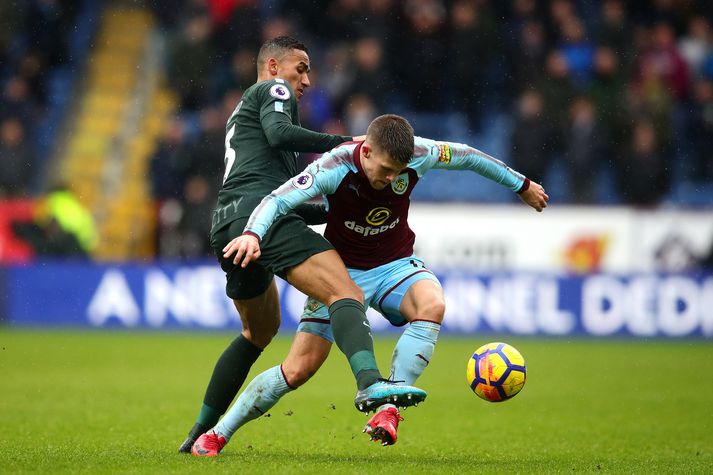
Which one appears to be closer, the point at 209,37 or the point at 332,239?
the point at 332,239

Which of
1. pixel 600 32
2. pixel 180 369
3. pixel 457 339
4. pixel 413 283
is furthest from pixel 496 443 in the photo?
pixel 600 32

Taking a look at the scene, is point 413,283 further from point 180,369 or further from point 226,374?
point 180,369

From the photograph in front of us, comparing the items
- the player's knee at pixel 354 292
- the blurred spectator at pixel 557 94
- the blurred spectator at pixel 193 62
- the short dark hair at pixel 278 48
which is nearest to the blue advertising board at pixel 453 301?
Answer: the blurred spectator at pixel 557 94

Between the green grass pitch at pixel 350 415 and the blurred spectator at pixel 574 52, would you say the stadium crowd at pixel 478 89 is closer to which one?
the blurred spectator at pixel 574 52

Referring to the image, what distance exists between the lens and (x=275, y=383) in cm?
600

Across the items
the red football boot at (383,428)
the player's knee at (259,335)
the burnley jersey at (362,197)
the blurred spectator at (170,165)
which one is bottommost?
the red football boot at (383,428)

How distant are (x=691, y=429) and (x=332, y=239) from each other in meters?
2.91

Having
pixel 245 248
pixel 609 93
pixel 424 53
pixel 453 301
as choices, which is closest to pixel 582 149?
pixel 609 93

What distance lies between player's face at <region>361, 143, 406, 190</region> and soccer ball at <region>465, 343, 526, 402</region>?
1.10m

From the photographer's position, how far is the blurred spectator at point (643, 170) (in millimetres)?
15477

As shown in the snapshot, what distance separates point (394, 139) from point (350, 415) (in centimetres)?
323

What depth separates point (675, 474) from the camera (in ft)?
17.7

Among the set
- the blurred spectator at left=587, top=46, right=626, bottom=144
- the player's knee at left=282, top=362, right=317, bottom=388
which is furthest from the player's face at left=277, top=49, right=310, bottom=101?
the blurred spectator at left=587, top=46, right=626, bottom=144

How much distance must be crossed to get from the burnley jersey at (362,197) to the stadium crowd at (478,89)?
947 centimetres
